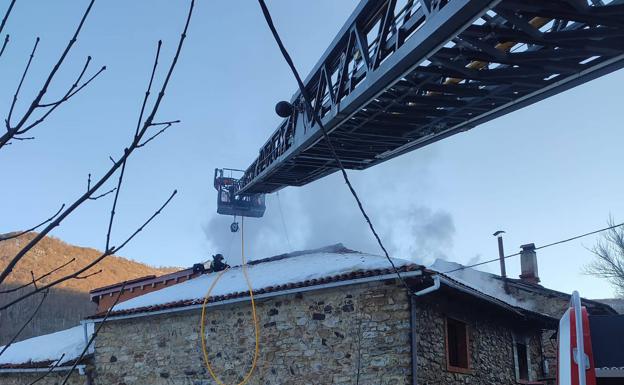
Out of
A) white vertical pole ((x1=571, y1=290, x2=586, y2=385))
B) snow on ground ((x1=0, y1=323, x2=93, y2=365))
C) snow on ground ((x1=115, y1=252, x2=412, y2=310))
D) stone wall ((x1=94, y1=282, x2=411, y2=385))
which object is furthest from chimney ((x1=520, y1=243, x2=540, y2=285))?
white vertical pole ((x1=571, y1=290, x2=586, y2=385))

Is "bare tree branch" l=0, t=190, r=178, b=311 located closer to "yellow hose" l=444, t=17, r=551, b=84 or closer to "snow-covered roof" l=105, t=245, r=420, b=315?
"yellow hose" l=444, t=17, r=551, b=84

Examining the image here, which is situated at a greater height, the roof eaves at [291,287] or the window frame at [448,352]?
the roof eaves at [291,287]

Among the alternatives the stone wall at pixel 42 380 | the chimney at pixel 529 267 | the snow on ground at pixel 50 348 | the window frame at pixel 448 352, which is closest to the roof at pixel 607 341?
the window frame at pixel 448 352

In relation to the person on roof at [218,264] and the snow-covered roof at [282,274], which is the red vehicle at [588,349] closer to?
the snow-covered roof at [282,274]

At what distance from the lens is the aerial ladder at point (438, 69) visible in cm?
446

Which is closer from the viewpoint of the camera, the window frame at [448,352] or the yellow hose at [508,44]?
the yellow hose at [508,44]

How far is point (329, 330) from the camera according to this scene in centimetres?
991

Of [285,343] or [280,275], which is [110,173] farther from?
[280,275]

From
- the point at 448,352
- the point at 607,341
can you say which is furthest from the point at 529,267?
the point at 607,341

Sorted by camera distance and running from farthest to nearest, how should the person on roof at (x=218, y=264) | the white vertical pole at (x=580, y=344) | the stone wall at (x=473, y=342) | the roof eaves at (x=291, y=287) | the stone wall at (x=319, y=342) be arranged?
the person on roof at (x=218, y=264)
the stone wall at (x=473, y=342)
the stone wall at (x=319, y=342)
the roof eaves at (x=291, y=287)
the white vertical pole at (x=580, y=344)

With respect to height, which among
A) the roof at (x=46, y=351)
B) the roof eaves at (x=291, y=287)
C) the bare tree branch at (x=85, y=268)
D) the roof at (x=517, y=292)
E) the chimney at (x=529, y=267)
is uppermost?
the chimney at (x=529, y=267)

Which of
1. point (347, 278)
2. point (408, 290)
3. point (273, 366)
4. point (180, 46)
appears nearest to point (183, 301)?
point (273, 366)

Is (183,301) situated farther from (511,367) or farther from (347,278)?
(511,367)

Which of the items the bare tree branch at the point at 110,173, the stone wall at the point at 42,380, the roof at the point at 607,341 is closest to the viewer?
the bare tree branch at the point at 110,173
